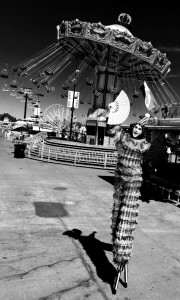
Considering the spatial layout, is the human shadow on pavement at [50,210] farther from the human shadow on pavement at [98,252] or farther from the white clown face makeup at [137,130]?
the white clown face makeup at [137,130]

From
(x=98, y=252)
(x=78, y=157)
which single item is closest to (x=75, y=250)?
(x=98, y=252)

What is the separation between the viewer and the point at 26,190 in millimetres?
10078

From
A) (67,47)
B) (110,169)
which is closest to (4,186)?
(110,169)

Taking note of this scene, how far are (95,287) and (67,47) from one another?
2881 cm

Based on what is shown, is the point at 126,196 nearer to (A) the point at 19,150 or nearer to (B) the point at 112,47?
(A) the point at 19,150

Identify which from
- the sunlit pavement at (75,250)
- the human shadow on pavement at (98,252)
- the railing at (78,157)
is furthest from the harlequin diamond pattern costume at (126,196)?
the railing at (78,157)

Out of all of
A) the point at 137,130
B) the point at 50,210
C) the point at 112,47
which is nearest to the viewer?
the point at 137,130

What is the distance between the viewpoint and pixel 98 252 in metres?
5.23

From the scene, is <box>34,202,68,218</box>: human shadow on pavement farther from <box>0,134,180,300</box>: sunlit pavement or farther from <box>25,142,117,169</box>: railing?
<box>25,142,117,169</box>: railing

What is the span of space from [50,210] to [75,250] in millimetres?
2740

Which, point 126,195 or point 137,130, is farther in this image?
point 137,130

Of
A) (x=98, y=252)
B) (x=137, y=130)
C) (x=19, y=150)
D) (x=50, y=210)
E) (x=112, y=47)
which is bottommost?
(x=98, y=252)

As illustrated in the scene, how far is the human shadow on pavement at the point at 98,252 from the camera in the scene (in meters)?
4.38

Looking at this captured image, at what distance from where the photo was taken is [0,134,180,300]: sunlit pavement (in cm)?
392
